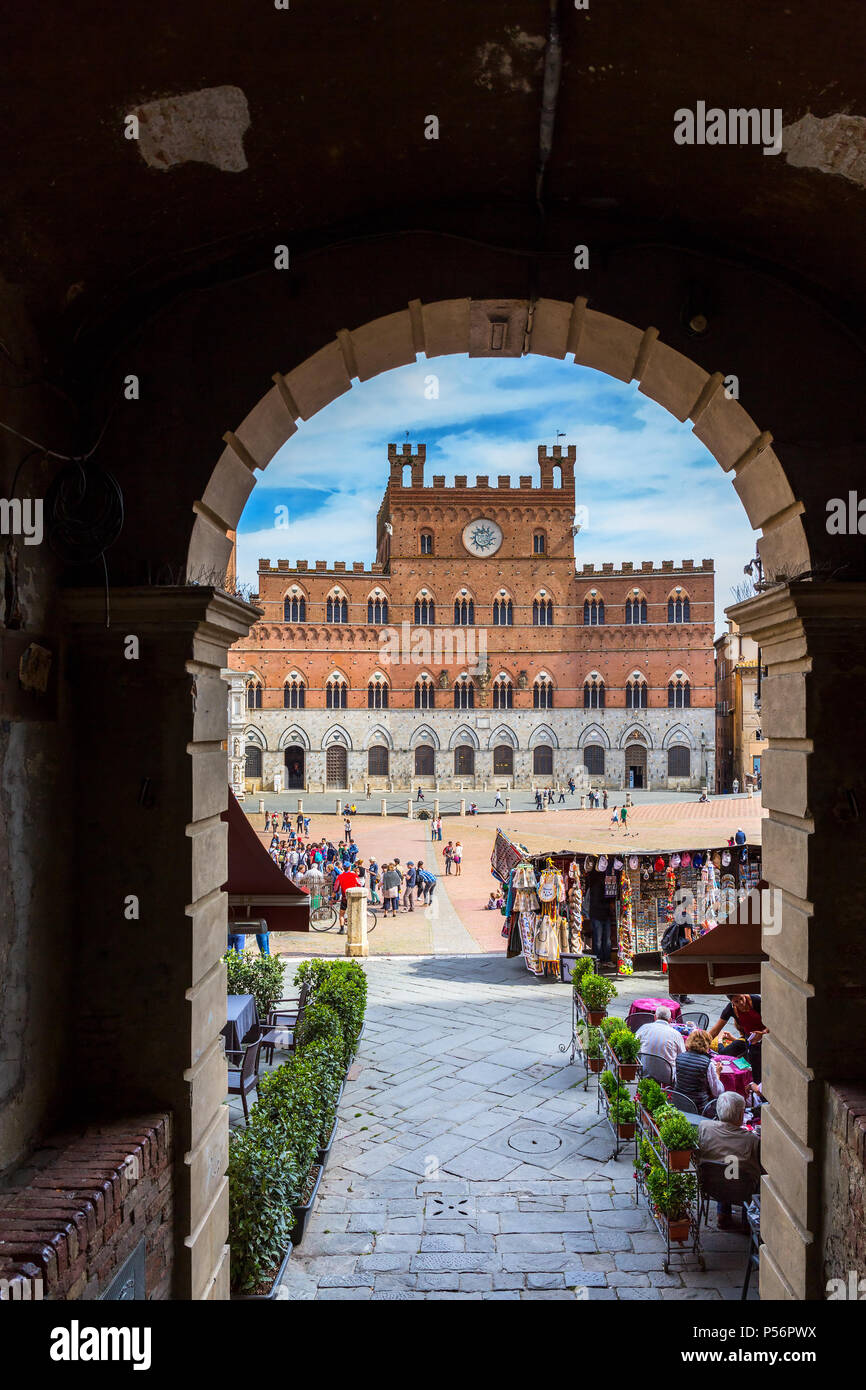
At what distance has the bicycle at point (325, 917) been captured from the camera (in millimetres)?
16734

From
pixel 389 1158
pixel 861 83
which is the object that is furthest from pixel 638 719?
pixel 861 83

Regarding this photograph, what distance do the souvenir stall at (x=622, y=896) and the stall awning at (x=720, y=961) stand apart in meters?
6.38

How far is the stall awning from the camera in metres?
Answer: 5.50

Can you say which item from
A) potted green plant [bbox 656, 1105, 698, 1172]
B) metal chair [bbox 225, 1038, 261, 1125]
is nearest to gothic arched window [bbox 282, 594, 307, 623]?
metal chair [bbox 225, 1038, 261, 1125]

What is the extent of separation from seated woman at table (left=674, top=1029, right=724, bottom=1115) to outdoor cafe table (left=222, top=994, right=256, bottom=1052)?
3679mm

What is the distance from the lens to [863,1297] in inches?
136

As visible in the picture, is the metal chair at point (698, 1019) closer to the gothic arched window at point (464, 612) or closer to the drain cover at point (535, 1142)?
the drain cover at point (535, 1142)

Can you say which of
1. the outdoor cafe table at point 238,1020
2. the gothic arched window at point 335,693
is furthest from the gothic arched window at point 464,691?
the outdoor cafe table at point 238,1020

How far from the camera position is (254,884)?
596cm

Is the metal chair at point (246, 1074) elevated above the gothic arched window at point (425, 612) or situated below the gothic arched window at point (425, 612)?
below

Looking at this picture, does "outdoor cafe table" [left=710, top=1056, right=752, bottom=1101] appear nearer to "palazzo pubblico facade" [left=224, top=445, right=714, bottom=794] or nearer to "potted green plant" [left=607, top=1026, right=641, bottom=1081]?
"potted green plant" [left=607, top=1026, right=641, bottom=1081]

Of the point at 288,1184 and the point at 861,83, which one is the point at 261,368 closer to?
the point at 861,83

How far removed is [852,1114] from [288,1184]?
3.19m
